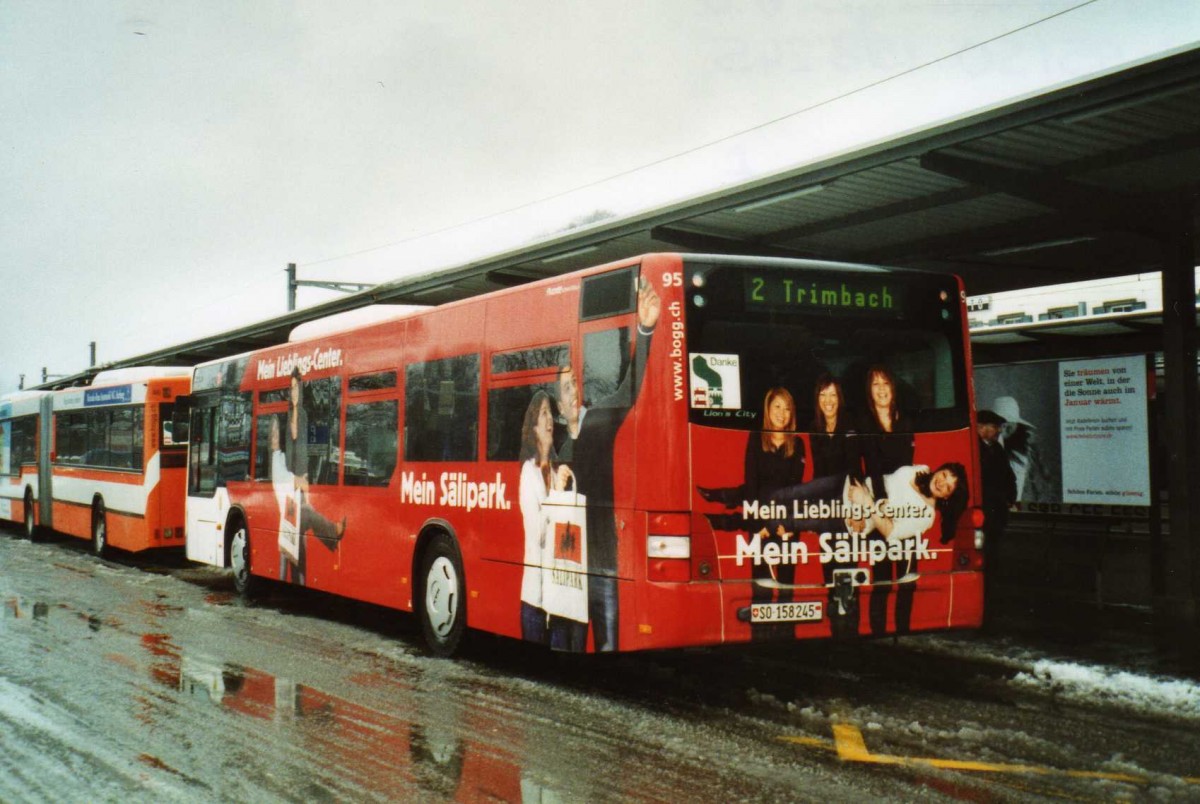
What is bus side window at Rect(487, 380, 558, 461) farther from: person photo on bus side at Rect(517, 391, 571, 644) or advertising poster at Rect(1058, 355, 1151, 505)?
advertising poster at Rect(1058, 355, 1151, 505)

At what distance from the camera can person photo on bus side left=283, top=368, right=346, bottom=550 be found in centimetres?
1145

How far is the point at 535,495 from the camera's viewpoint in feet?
Result: 25.9

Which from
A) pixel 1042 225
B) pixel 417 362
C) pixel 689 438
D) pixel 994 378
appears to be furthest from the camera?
pixel 994 378

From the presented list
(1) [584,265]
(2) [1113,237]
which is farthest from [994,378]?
(1) [584,265]

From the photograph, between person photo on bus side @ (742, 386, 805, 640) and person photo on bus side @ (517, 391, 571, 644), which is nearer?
person photo on bus side @ (742, 386, 805, 640)

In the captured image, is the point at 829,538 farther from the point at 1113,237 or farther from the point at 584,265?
the point at 584,265

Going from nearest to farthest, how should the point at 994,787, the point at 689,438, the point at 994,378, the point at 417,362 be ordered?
the point at 994,787
the point at 689,438
the point at 417,362
the point at 994,378

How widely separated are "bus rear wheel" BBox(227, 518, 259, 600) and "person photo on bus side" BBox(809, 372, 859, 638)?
27.7 ft

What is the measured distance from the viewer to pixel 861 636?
23.7 ft

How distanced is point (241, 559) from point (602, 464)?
7983mm

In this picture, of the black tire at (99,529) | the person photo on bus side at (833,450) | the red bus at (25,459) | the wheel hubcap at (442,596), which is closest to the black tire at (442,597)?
the wheel hubcap at (442,596)

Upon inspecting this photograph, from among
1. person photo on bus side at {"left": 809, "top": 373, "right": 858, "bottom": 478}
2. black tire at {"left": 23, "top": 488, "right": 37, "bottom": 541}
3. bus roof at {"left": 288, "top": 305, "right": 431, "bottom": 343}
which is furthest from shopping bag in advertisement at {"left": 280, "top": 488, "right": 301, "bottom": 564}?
black tire at {"left": 23, "top": 488, "right": 37, "bottom": 541}

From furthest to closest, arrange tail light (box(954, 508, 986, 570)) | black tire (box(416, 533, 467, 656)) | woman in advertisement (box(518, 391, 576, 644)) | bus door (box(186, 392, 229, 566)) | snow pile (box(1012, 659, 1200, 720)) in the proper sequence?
bus door (box(186, 392, 229, 566)) < black tire (box(416, 533, 467, 656)) < woman in advertisement (box(518, 391, 576, 644)) < tail light (box(954, 508, 986, 570)) < snow pile (box(1012, 659, 1200, 720))

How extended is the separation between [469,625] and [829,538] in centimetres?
314
